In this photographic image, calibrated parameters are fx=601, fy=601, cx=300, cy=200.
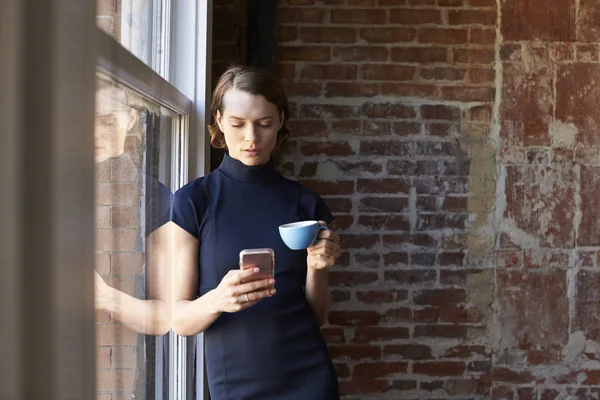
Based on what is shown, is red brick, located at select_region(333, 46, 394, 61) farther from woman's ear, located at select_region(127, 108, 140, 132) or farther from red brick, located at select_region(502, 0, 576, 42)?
woman's ear, located at select_region(127, 108, 140, 132)

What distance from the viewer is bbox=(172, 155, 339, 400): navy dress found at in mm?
1290

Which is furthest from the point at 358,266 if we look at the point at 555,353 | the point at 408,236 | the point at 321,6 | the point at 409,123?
the point at 321,6

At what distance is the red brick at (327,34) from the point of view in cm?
253

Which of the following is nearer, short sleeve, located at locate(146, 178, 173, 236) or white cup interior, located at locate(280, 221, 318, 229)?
short sleeve, located at locate(146, 178, 173, 236)

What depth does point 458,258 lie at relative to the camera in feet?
8.34

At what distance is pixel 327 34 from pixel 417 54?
15.3 inches

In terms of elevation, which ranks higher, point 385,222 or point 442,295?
point 385,222

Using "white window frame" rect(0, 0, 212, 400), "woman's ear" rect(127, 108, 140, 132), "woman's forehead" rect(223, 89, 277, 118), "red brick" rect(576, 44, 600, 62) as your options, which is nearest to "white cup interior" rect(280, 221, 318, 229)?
"woman's forehead" rect(223, 89, 277, 118)

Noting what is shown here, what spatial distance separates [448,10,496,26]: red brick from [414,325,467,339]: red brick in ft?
4.21

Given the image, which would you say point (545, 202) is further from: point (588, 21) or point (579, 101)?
point (588, 21)

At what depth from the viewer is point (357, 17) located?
253cm

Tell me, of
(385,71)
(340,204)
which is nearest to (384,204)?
(340,204)

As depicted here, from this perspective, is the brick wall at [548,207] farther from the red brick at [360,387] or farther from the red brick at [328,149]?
the red brick at [328,149]

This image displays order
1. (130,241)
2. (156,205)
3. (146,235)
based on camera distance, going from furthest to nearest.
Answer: (156,205), (146,235), (130,241)
